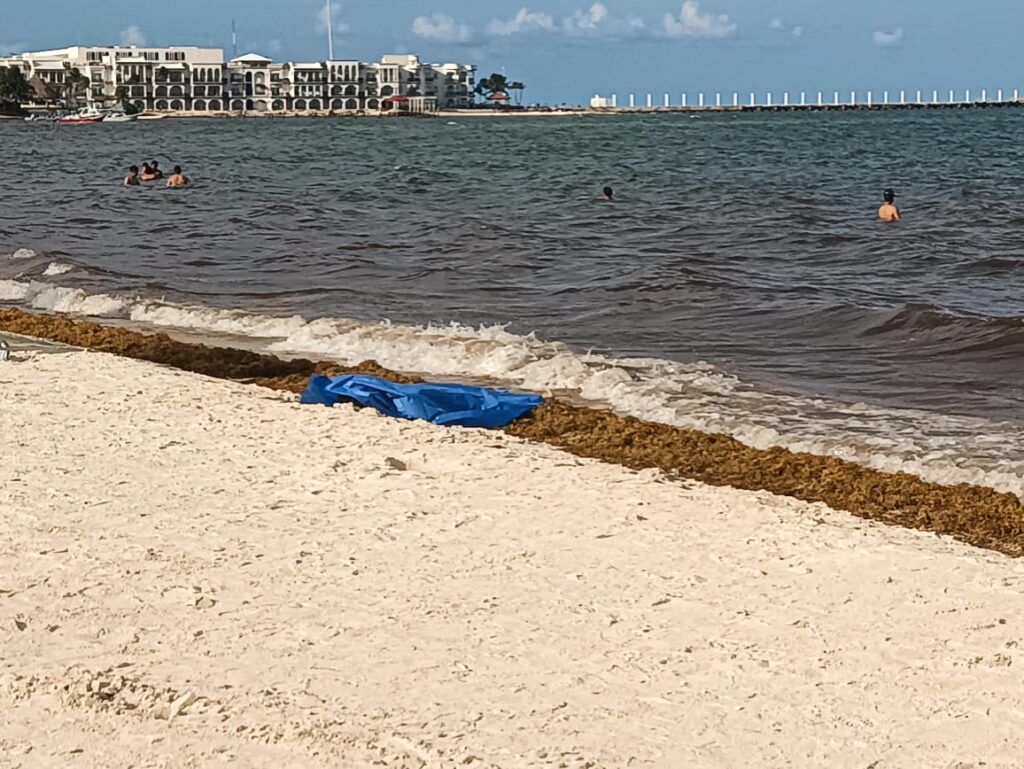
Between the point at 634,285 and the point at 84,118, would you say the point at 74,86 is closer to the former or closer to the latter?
the point at 84,118

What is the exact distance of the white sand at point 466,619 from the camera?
14.6 feet

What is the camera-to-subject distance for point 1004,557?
21.3 feet

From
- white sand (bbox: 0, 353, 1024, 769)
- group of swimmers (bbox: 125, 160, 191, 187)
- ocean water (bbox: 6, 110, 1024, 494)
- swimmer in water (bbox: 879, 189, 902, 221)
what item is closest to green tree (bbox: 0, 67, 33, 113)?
ocean water (bbox: 6, 110, 1024, 494)

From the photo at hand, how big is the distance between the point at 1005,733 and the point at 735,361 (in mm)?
8455

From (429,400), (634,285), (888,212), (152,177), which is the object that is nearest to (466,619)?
(429,400)

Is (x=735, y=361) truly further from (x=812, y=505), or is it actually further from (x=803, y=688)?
(x=803, y=688)

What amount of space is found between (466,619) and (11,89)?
180488 millimetres

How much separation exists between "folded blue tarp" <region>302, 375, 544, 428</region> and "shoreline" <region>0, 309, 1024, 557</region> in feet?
0.55

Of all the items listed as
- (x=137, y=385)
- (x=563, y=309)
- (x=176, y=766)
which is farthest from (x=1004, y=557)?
(x=563, y=309)

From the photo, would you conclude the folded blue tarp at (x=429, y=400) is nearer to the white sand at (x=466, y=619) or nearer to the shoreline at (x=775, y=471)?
the shoreline at (x=775, y=471)

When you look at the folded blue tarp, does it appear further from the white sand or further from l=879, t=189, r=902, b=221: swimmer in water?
l=879, t=189, r=902, b=221: swimmer in water

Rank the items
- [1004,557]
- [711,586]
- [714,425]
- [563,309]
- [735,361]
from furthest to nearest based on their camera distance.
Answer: [563,309] → [735,361] → [714,425] → [1004,557] → [711,586]

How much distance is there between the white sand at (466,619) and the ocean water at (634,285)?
2435 mm

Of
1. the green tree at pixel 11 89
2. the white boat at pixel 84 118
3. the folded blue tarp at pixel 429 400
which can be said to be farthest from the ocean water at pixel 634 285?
the green tree at pixel 11 89
